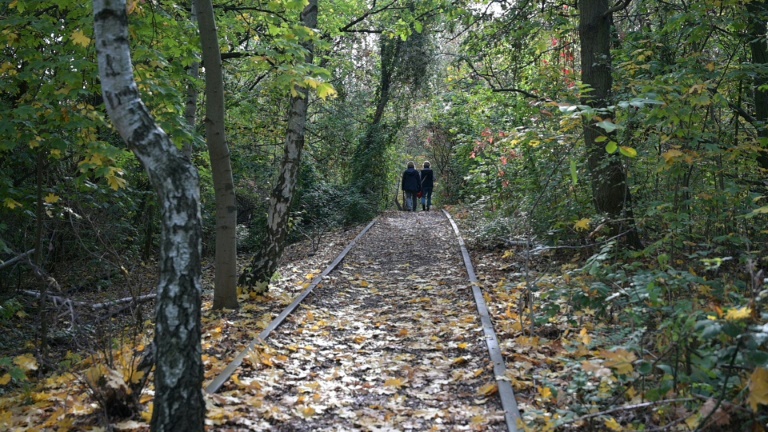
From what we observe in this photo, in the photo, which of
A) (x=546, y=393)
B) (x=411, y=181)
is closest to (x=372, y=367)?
(x=546, y=393)

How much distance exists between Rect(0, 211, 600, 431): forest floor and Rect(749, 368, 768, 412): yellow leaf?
0.72 meters

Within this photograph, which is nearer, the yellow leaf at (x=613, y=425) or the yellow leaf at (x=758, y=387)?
the yellow leaf at (x=758, y=387)

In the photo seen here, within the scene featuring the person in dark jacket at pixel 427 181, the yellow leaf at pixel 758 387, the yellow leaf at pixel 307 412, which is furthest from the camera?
the person in dark jacket at pixel 427 181

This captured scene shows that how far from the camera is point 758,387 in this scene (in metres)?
2.61

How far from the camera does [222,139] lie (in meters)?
7.39

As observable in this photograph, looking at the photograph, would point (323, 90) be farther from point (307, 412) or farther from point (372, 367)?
point (307, 412)

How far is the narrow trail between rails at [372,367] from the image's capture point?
4324 mm

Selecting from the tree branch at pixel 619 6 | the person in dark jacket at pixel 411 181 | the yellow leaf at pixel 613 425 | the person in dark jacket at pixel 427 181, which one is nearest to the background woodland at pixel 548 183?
the yellow leaf at pixel 613 425

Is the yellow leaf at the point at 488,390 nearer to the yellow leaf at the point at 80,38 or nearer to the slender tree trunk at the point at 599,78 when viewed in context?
the slender tree trunk at the point at 599,78

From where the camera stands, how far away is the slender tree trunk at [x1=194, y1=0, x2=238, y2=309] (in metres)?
6.98

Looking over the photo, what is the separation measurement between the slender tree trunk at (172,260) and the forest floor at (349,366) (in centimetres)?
80

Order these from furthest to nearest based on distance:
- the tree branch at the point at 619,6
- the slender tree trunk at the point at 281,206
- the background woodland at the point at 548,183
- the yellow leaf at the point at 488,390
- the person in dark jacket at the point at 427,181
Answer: the person in dark jacket at the point at 427,181 < the slender tree trunk at the point at 281,206 < the tree branch at the point at 619,6 < the yellow leaf at the point at 488,390 < the background woodland at the point at 548,183

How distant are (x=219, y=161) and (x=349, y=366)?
11.3ft

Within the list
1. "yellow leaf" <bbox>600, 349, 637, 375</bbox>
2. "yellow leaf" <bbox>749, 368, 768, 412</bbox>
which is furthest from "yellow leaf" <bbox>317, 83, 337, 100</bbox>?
"yellow leaf" <bbox>749, 368, 768, 412</bbox>
